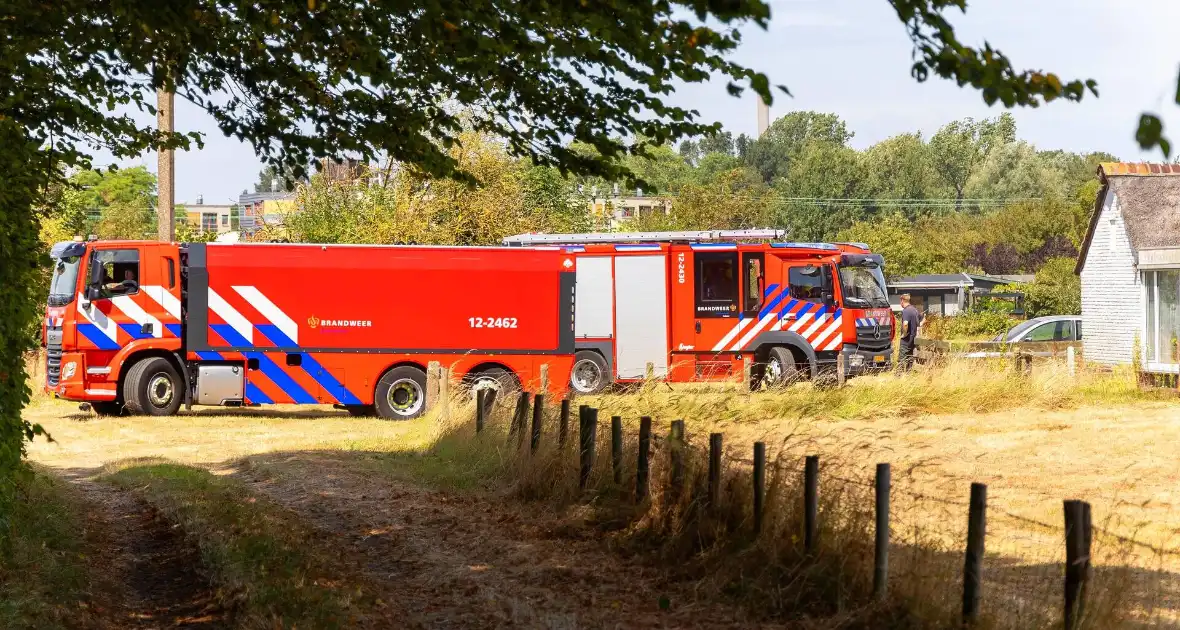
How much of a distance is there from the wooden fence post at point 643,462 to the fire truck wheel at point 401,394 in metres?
12.7

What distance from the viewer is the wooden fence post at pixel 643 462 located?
10.6m

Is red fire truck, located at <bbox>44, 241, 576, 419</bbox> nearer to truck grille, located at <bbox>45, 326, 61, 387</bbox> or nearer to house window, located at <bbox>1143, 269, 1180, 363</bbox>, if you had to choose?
truck grille, located at <bbox>45, 326, 61, 387</bbox>

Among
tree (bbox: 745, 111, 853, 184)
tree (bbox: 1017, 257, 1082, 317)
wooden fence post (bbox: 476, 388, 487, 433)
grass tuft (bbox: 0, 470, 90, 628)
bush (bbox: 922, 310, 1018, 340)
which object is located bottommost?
grass tuft (bbox: 0, 470, 90, 628)

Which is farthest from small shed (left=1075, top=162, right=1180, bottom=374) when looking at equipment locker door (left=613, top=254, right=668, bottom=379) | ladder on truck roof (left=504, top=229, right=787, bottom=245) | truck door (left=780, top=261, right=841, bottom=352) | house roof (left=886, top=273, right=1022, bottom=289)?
house roof (left=886, top=273, right=1022, bottom=289)

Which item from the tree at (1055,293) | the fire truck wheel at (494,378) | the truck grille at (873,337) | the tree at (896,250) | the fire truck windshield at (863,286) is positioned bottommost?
the fire truck wheel at (494,378)

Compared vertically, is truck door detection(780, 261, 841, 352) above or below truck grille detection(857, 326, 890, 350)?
above

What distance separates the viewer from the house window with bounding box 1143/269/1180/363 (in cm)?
2652

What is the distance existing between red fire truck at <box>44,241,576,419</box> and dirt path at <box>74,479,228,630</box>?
9.12 meters

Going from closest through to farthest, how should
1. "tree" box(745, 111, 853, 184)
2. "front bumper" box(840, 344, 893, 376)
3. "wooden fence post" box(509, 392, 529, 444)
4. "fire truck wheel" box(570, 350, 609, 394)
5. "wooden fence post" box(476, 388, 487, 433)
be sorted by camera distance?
1. "wooden fence post" box(509, 392, 529, 444)
2. "wooden fence post" box(476, 388, 487, 433)
3. "fire truck wheel" box(570, 350, 609, 394)
4. "front bumper" box(840, 344, 893, 376)
5. "tree" box(745, 111, 853, 184)

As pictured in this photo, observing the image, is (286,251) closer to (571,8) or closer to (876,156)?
(571,8)

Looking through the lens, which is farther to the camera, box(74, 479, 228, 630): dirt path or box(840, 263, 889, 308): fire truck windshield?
box(840, 263, 889, 308): fire truck windshield

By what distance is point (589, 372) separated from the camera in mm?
25703

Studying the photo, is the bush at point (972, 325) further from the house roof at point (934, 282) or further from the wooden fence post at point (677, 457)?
the wooden fence post at point (677, 457)

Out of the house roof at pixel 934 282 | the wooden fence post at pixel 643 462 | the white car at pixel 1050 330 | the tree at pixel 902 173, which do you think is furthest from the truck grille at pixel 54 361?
the tree at pixel 902 173
